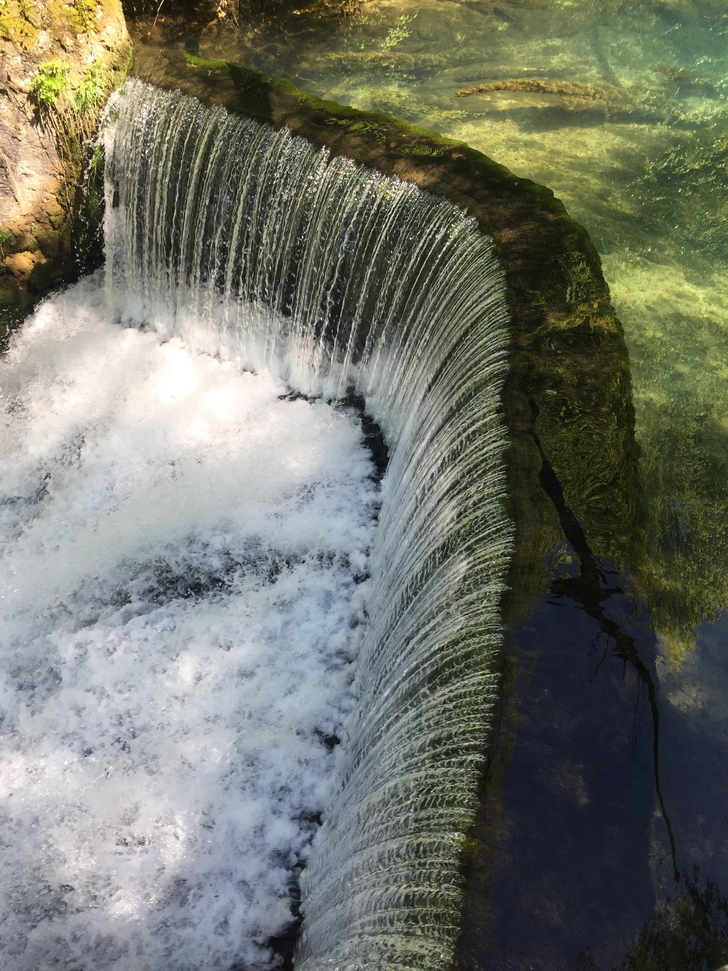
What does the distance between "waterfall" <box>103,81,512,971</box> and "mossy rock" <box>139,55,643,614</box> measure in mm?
135

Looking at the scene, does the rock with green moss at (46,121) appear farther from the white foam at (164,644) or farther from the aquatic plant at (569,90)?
the aquatic plant at (569,90)

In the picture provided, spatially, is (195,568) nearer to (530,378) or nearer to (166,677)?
(166,677)

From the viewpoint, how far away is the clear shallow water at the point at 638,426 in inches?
105

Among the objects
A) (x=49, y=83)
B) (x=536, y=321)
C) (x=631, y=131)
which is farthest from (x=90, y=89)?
(x=631, y=131)

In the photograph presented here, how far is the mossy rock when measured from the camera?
365 centimetres

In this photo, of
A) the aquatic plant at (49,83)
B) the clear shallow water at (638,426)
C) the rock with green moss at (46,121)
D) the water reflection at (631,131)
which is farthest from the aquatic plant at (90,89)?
the water reflection at (631,131)

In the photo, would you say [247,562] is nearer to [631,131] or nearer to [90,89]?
[90,89]

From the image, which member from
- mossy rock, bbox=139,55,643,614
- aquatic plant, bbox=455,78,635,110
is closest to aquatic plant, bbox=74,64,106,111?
mossy rock, bbox=139,55,643,614

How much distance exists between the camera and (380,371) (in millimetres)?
6062

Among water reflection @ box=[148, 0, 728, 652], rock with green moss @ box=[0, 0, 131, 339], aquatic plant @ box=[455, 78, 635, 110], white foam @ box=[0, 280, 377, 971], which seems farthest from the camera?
aquatic plant @ box=[455, 78, 635, 110]

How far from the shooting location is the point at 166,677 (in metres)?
4.73

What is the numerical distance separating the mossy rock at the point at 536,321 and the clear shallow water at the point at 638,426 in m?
0.27

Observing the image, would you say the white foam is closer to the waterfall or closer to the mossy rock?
the waterfall

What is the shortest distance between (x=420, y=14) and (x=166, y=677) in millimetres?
9873
